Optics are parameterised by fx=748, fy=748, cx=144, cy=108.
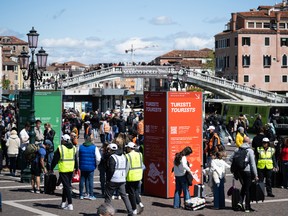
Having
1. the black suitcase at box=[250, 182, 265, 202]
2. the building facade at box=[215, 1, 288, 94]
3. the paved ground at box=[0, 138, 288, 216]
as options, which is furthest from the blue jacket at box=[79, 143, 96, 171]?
the building facade at box=[215, 1, 288, 94]

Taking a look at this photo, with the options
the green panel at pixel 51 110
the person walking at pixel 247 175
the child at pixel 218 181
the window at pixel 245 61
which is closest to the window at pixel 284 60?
the window at pixel 245 61

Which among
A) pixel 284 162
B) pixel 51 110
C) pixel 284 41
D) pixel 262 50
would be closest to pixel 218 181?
pixel 284 162

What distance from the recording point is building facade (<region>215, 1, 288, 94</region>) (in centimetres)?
8706

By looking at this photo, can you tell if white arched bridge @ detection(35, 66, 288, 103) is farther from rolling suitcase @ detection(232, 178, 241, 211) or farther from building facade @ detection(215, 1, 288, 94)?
rolling suitcase @ detection(232, 178, 241, 211)

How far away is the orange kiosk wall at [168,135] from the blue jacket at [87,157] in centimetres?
153

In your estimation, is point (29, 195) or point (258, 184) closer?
point (258, 184)

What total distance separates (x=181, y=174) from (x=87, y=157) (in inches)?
90.5

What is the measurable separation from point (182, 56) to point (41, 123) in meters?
123

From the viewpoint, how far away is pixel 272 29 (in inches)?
3455

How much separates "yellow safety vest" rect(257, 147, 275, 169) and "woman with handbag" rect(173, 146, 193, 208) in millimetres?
2697

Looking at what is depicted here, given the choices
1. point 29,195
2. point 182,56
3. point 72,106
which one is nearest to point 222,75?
point 72,106

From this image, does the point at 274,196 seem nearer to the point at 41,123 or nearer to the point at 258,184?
the point at 258,184

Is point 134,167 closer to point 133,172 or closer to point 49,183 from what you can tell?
point 133,172

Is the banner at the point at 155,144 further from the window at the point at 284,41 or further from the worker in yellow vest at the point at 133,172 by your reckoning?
the window at the point at 284,41
